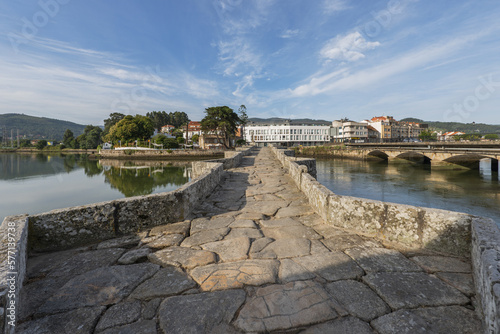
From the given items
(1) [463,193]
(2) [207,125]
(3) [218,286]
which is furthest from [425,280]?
(2) [207,125]

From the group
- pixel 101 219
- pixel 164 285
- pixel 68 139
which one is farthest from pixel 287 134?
pixel 164 285

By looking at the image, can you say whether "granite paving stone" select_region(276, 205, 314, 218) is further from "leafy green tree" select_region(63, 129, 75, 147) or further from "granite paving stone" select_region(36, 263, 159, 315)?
"leafy green tree" select_region(63, 129, 75, 147)

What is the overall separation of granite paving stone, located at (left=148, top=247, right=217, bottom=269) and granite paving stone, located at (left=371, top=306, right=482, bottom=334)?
1.69m

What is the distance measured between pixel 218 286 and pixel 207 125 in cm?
4717

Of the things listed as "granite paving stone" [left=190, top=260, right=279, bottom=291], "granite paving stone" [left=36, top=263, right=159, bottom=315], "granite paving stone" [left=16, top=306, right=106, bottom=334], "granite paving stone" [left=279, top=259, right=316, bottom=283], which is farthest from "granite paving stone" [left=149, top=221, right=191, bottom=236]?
"granite paving stone" [left=279, top=259, right=316, bottom=283]

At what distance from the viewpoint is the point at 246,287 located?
2055mm

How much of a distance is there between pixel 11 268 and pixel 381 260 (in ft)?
11.1

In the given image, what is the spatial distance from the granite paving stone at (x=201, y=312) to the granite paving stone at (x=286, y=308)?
0.10m

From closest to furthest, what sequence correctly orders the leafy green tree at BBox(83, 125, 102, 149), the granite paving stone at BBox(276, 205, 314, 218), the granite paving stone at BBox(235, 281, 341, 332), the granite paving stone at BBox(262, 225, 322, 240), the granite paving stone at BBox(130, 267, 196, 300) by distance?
the granite paving stone at BBox(235, 281, 341, 332) → the granite paving stone at BBox(130, 267, 196, 300) → the granite paving stone at BBox(262, 225, 322, 240) → the granite paving stone at BBox(276, 205, 314, 218) → the leafy green tree at BBox(83, 125, 102, 149)

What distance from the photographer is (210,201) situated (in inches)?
206

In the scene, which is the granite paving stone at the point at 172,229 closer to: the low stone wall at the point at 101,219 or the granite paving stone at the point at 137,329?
the low stone wall at the point at 101,219

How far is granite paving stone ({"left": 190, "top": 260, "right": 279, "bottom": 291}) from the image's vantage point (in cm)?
211

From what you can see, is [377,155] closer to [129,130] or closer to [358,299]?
[358,299]

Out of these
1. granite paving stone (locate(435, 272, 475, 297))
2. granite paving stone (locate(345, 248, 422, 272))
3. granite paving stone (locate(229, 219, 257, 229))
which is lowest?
granite paving stone (locate(229, 219, 257, 229))
